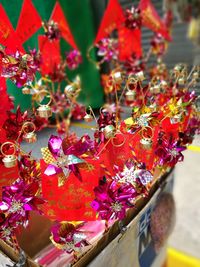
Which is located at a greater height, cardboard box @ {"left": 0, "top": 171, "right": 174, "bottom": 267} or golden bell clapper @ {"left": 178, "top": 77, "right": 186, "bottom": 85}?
golden bell clapper @ {"left": 178, "top": 77, "right": 186, "bottom": 85}

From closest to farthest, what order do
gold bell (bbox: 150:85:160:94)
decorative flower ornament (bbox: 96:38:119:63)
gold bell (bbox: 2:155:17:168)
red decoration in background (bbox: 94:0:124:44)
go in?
gold bell (bbox: 2:155:17:168), gold bell (bbox: 150:85:160:94), red decoration in background (bbox: 94:0:124:44), decorative flower ornament (bbox: 96:38:119:63)

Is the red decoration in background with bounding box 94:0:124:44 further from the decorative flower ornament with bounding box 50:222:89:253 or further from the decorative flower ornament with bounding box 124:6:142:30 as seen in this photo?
the decorative flower ornament with bounding box 50:222:89:253

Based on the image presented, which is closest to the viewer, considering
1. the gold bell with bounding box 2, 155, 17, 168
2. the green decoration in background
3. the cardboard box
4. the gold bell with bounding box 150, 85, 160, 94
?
the gold bell with bounding box 2, 155, 17, 168

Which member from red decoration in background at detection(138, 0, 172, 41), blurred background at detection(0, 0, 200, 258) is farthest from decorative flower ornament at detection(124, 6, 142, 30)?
blurred background at detection(0, 0, 200, 258)

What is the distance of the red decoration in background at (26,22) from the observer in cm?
94

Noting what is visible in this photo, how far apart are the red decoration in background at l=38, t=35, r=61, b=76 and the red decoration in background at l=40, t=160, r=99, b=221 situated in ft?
2.48

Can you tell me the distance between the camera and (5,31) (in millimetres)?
734

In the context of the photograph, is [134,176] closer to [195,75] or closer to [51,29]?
[195,75]

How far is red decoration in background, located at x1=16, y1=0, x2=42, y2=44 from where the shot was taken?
0.94 metres

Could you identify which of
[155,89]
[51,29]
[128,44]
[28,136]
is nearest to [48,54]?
[51,29]

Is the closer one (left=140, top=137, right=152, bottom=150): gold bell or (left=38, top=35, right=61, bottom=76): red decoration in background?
(left=140, top=137, right=152, bottom=150): gold bell

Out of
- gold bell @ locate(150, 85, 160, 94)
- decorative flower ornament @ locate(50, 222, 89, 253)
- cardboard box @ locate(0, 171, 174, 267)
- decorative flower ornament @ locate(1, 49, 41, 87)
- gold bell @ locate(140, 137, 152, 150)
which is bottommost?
cardboard box @ locate(0, 171, 174, 267)

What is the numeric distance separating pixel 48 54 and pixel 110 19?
330 mm

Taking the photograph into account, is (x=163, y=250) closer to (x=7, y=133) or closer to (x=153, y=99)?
(x=153, y=99)
